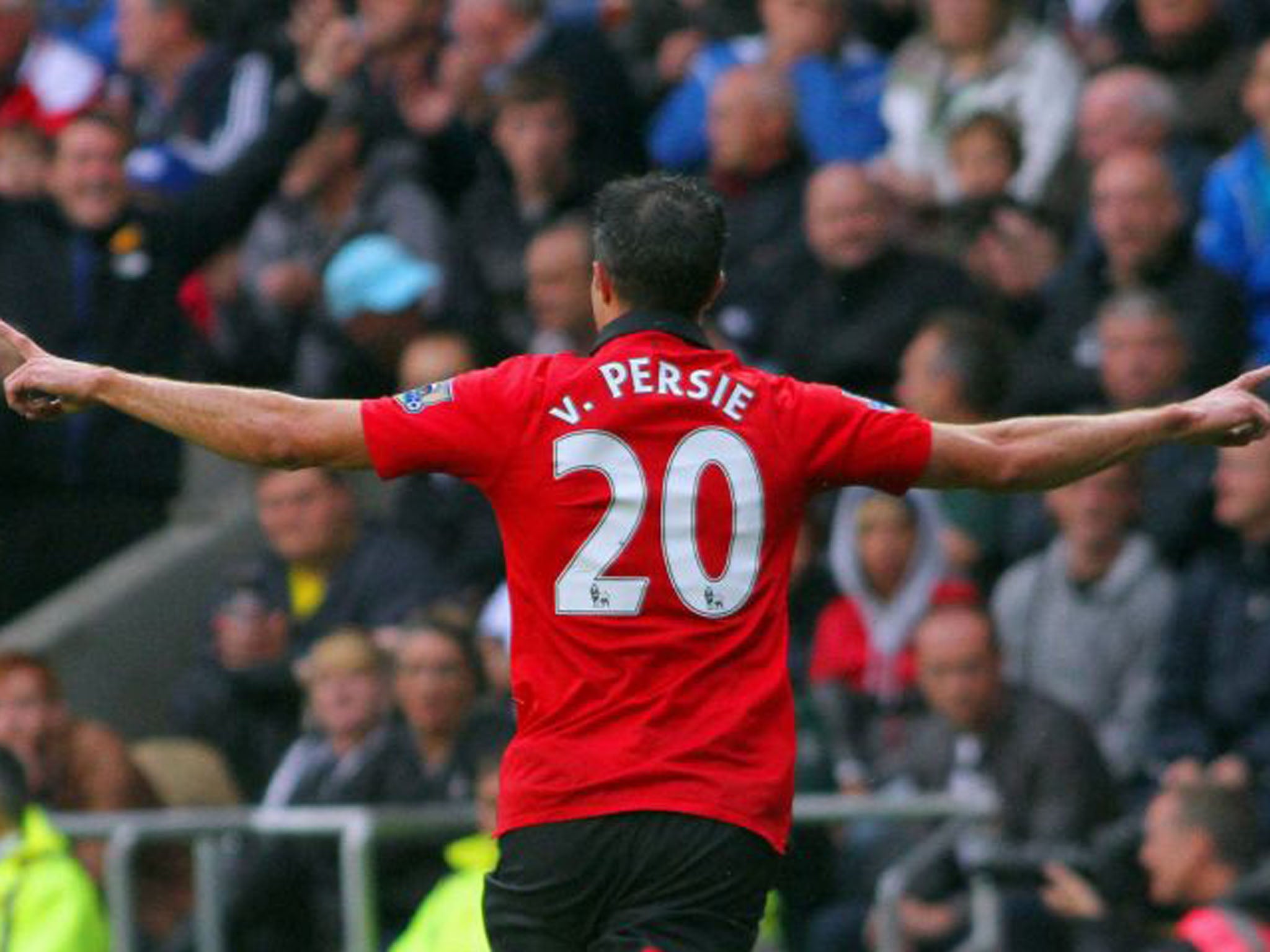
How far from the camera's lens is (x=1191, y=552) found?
9.70m

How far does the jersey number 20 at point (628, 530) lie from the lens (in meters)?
5.54

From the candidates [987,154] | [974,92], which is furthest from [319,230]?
[987,154]

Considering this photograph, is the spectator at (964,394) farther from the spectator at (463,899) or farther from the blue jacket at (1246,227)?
the spectator at (463,899)

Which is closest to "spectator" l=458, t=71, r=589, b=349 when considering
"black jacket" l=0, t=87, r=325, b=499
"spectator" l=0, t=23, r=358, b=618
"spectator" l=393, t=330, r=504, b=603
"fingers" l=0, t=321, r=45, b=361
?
"spectator" l=393, t=330, r=504, b=603

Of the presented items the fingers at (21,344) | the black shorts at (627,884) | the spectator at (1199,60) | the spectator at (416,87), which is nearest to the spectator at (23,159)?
the spectator at (416,87)

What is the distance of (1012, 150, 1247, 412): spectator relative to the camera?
10070 mm

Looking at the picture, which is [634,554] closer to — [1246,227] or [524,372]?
[524,372]

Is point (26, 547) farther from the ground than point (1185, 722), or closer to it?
farther from the ground

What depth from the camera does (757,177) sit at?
11734 millimetres

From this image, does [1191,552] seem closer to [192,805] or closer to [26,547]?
[192,805]

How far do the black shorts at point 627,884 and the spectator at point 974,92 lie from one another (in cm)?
630

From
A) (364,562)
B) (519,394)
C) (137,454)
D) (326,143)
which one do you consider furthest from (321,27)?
(519,394)

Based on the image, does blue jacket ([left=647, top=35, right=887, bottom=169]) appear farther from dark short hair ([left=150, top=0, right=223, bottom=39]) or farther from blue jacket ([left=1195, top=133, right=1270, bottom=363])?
dark short hair ([left=150, top=0, right=223, bottom=39])

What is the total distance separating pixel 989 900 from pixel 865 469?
3.16m
